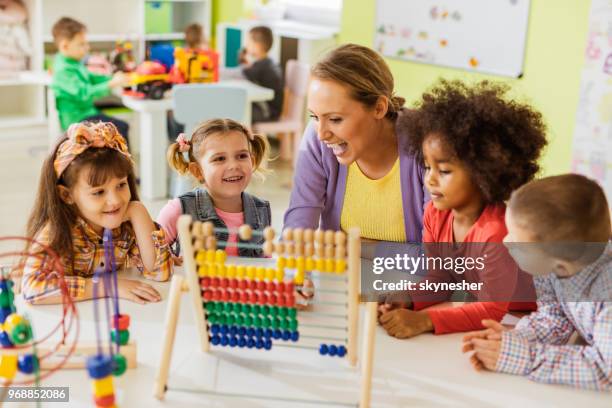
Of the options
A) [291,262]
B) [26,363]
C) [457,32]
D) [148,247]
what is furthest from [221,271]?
[457,32]

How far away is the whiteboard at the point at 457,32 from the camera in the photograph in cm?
425

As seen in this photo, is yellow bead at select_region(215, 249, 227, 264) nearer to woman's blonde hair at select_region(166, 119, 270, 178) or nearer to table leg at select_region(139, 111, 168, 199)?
woman's blonde hair at select_region(166, 119, 270, 178)

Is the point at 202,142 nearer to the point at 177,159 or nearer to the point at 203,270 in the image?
the point at 177,159

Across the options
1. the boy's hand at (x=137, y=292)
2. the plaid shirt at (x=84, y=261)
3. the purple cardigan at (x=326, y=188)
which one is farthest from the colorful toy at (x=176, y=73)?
the boy's hand at (x=137, y=292)

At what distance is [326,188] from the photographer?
2.04 m

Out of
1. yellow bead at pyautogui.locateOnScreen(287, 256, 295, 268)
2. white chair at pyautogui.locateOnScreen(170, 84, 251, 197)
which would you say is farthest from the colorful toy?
yellow bead at pyautogui.locateOnScreen(287, 256, 295, 268)

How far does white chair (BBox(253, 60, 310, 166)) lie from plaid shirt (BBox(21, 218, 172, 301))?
302 cm

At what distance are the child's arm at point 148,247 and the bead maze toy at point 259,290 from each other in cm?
37

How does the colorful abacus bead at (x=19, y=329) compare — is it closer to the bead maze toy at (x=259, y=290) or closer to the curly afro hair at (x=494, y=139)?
the bead maze toy at (x=259, y=290)

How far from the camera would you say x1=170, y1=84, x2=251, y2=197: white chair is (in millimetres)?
4047

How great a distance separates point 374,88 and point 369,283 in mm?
494

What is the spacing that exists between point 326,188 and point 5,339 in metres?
0.93

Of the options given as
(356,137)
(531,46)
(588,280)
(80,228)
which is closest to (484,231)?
(588,280)

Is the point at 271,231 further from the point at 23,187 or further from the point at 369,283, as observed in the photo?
the point at 23,187
